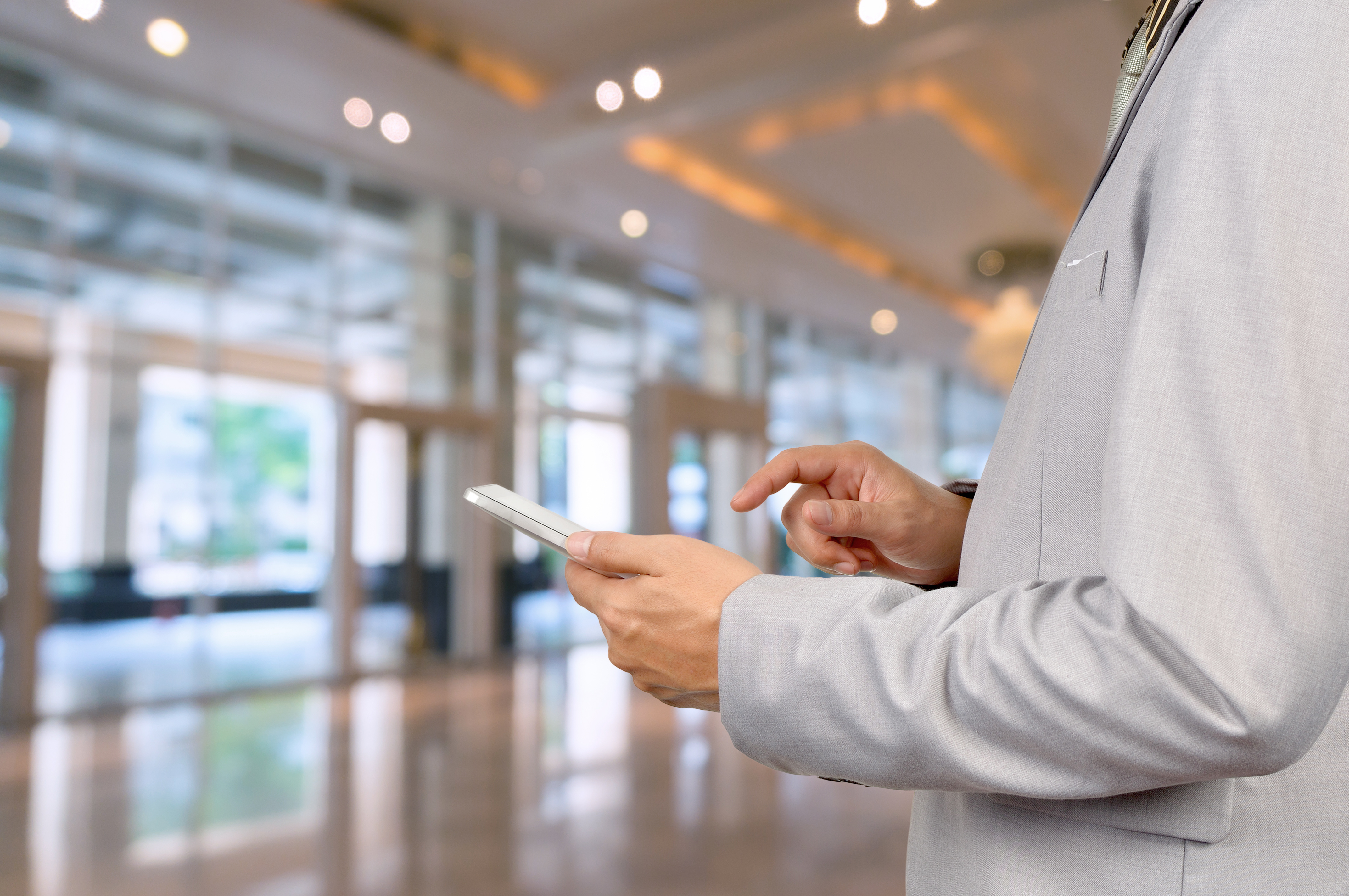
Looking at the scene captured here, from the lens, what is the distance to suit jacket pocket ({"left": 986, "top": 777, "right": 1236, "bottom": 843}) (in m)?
0.62

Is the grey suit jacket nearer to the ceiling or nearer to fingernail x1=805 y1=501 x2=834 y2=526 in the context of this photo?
fingernail x1=805 y1=501 x2=834 y2=526

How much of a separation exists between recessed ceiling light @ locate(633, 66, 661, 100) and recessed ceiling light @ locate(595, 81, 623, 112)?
135 mm

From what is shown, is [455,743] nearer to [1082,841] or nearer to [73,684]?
[73,684]

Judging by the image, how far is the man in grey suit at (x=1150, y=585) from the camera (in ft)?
1.75

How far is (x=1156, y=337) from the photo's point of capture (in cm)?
57

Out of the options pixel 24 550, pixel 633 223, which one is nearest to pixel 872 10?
pixel 633 223

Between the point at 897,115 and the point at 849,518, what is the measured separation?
7716 millimetres

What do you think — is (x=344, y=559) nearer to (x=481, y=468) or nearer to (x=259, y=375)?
(x=481, y=468)

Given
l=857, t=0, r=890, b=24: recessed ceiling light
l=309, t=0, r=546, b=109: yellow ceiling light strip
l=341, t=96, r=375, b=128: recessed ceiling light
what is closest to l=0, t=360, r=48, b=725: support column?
l=341, t=96, r=375, b=128: recessed ceiling light

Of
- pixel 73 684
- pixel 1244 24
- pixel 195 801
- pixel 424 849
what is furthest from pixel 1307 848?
pixel 73 684

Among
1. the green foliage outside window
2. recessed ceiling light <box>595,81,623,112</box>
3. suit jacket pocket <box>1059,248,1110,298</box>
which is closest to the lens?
suit jacket pocket <box>1059,248,1110,298</box>

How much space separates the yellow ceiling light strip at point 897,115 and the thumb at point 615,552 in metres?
7.37

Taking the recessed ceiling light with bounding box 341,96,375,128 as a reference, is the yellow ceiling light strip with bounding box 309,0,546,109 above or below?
above

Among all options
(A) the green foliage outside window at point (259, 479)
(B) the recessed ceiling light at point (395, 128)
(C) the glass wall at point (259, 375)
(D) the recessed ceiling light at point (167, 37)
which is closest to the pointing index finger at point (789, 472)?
(D) the recessed ceiling light at point (167, 37)
